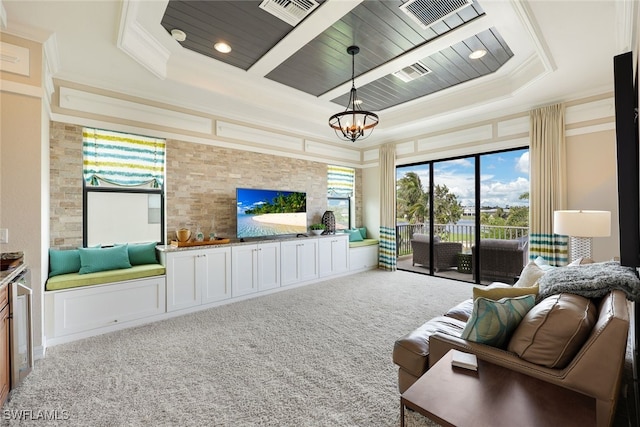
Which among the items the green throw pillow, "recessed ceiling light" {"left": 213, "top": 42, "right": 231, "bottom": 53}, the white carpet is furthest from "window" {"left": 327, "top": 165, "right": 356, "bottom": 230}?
"recessed ceiling light" {"left": 213, "top": 42, "right": 231, "bottom": 53}

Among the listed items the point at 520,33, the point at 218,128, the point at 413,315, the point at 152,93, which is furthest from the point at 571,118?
the point at 152,93

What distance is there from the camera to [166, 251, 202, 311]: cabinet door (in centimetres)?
352

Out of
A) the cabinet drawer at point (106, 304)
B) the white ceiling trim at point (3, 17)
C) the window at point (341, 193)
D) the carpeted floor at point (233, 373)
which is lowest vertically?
the carpeted floor at point (233, 373)

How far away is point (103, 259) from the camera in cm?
327

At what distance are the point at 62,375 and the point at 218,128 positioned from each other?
341 centimetres

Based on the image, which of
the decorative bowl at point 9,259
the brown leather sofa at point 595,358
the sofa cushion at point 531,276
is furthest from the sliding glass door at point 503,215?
the decorative bowl at point 9,259

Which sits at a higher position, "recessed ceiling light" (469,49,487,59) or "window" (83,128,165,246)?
"recessed ceiling light" (469,49,487,59)

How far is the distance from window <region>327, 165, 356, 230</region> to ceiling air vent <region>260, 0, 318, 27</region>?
358 centimetres

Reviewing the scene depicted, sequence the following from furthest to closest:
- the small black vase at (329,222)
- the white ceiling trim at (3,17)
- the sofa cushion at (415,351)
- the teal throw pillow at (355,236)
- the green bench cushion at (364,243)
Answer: the teal throw pillow at (355,236)
the green bench cushion at (364,243)
the small black vase at (329,222)
the white ceiling trim at (3,17)
the sofa cushion at (415,351)

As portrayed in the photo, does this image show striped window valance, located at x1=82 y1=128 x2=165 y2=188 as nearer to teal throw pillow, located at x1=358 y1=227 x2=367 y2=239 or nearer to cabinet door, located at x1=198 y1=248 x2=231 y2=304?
cabinet door, located at x1=198 y1=248 x2=231 y2=304

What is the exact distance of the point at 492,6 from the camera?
2.51 m

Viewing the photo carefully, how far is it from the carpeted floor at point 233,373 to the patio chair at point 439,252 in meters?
1.96

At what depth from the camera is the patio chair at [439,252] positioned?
17.9ft

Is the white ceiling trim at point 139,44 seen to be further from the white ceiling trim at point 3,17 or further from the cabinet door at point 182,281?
the cabinet door at point 182,281
